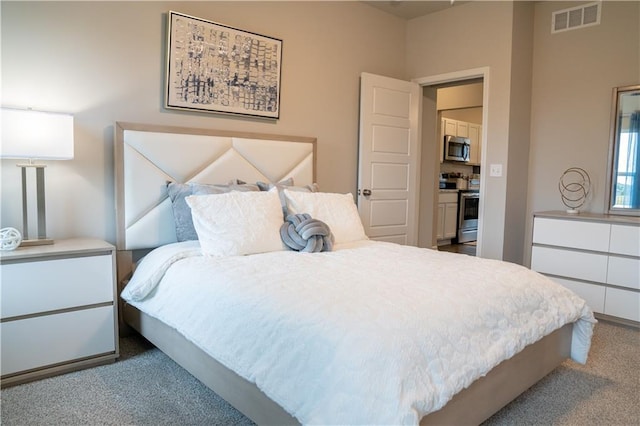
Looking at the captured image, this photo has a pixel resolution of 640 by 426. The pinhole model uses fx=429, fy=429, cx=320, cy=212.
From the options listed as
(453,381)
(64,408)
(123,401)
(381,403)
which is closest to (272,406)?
(381,403)

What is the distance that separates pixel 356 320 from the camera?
1485 millimetres

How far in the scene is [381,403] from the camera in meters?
1.27

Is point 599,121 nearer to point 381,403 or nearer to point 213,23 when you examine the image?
point 213,23

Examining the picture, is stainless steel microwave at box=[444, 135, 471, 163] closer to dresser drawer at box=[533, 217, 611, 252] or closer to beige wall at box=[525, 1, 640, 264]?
beige wall at box=[525, 1, 640, 264]

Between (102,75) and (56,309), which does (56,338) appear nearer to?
(56,309)

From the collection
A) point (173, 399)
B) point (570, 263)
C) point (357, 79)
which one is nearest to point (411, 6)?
point (357, 79)

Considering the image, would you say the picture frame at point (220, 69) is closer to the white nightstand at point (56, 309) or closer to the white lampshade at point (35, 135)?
the white lampshade at point (35, 135)

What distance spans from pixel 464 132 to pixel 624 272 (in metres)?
4.60

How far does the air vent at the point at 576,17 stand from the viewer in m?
3.87

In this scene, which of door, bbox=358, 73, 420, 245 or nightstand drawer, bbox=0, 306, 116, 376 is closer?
nightstand drawer, bbox=0, 306, 116, 376

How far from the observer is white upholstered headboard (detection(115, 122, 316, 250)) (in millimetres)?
2818

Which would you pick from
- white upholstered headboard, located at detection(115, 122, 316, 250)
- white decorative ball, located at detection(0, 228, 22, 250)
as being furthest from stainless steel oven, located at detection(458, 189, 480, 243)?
white decorative ball, located at detection(0, 228, 22, 250)

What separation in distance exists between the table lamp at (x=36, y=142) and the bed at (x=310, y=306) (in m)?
0.41

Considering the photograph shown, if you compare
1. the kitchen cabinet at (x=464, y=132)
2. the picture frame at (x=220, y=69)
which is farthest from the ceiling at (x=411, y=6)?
the kitchen cabinet at (x=464, y=132)
